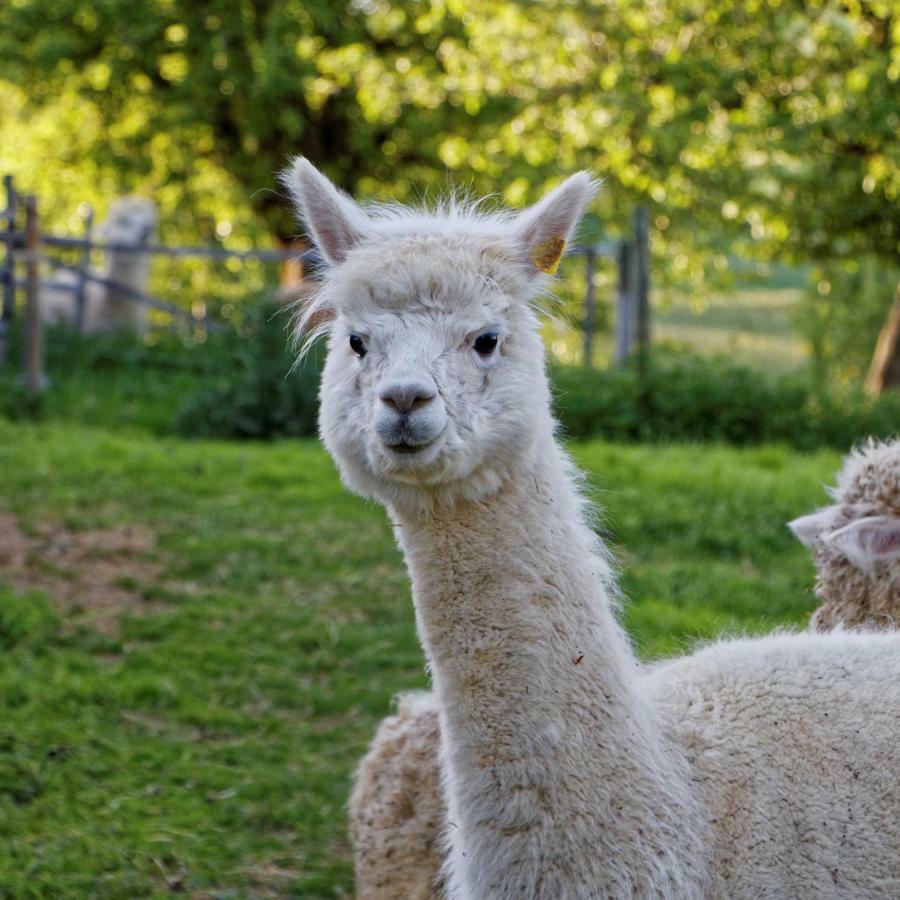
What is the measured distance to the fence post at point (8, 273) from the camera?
473 inches

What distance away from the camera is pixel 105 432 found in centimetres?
998

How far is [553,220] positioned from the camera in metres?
3.05

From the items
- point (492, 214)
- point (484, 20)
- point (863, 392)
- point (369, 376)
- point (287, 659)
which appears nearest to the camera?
point (369, 376)

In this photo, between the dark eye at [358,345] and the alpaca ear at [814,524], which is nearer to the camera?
the dark eye at [358,345]

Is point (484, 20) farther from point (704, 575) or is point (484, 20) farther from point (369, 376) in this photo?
point (369, 376)

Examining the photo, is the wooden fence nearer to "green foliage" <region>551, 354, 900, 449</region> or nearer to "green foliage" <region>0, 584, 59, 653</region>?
"green foliage" <region>551, 354, 900, 449</region>

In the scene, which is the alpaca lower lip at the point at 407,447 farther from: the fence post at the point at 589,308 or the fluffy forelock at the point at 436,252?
the fence post at the point at 589,308

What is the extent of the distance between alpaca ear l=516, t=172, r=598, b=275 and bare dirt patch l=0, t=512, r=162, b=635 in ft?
11.8

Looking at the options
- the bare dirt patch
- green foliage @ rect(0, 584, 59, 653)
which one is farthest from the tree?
green foliage @ rect(0, 584, 59, 653)

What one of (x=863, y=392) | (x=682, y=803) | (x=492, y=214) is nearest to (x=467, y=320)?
(x=492, y=214)

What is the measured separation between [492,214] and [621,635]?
1.17m

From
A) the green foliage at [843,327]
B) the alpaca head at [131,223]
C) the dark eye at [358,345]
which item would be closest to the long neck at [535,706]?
the dark eye at [358,345]

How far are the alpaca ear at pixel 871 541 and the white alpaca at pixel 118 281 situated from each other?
11814mm

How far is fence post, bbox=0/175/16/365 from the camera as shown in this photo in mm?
12023
